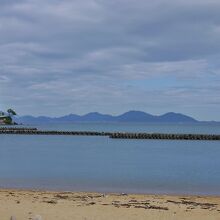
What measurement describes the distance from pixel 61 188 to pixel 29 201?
7.03m

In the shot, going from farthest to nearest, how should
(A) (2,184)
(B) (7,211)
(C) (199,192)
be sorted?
(A) (2,184), (C) (199,192), (B) (7,211)

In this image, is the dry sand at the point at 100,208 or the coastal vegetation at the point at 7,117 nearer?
the dry sand at the point at 100,208

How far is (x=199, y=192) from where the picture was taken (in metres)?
21.7

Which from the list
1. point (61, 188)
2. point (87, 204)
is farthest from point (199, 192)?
point (87, 204)

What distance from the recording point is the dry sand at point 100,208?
12.4 metres

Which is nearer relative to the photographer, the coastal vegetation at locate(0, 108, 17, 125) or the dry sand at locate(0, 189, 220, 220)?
the dry sand at locate(0, 189, 220, 220)

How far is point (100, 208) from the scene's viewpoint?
13945 millimetres

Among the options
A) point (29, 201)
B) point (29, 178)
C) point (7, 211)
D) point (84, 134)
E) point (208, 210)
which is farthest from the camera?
point (84, 134)

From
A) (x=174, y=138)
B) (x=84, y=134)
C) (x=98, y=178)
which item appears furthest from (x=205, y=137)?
(x=98, y=178)

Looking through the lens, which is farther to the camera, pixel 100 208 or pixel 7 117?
pixel 7 117

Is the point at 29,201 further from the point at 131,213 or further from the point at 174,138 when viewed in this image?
the point at 174,138

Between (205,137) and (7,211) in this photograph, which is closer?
(7,211)

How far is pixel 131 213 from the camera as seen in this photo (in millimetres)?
13211

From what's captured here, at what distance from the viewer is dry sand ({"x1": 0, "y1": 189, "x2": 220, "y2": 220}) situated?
40.7ft
